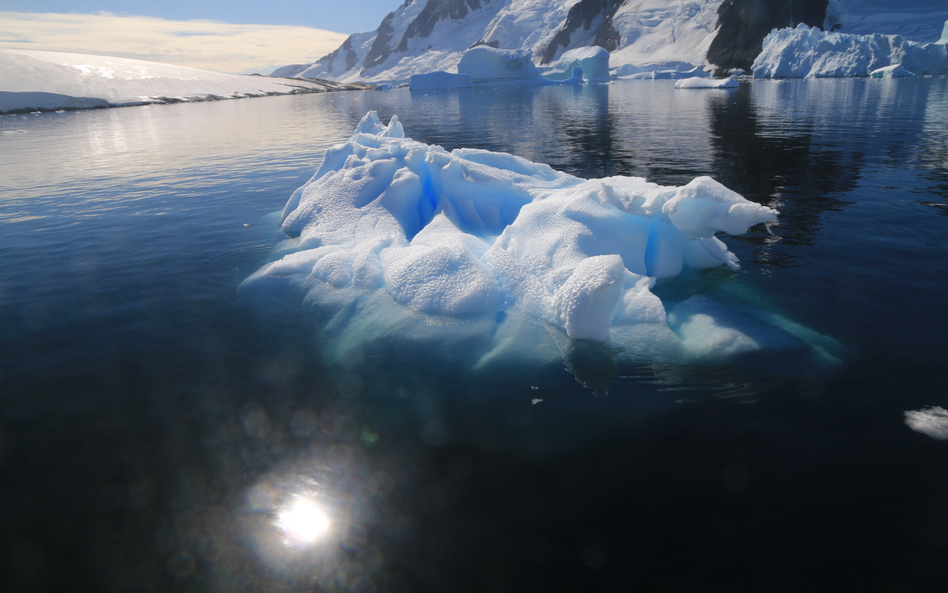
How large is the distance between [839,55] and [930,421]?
69259 mm

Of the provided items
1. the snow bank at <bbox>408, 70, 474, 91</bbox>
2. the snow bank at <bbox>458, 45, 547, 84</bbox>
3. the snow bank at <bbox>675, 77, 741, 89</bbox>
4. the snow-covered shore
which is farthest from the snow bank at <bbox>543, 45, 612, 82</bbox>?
the snow-covered shore

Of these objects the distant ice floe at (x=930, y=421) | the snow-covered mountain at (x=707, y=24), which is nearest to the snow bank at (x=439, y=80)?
the snow-covered mountain at (x=707, y=24)

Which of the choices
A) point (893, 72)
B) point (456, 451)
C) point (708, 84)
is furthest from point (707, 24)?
point (456, 451)

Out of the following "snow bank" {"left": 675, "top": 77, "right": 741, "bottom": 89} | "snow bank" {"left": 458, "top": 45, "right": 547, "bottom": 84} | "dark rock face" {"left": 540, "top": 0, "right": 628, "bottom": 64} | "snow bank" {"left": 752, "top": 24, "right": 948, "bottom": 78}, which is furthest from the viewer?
"dark rock face" {"left": 540, "top": 0, "right": 628, "bottom": 64}

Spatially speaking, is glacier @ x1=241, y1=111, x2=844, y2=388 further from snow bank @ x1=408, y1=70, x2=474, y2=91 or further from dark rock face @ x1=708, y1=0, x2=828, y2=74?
dark rock face @ x1=708, y1=0, x2=828, y2=74

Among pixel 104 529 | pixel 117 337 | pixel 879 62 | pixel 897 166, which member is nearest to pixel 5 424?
pixel 117 337

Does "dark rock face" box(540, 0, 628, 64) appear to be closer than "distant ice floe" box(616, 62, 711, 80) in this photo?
No

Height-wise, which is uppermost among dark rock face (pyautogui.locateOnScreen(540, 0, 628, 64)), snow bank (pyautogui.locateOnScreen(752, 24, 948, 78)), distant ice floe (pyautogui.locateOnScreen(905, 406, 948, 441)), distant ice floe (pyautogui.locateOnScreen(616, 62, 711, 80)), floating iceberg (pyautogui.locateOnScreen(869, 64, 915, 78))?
dark rock face (pyautogui.locateOnScreen(540, 0, 628, 64))

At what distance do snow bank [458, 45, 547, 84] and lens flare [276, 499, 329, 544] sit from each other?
91985 mm

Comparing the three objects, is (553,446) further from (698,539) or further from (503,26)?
(503,26)

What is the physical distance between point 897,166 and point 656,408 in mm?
13912

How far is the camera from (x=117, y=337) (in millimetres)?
6012

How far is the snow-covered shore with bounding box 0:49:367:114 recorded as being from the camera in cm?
5772

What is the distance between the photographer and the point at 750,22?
7925 centimetres
